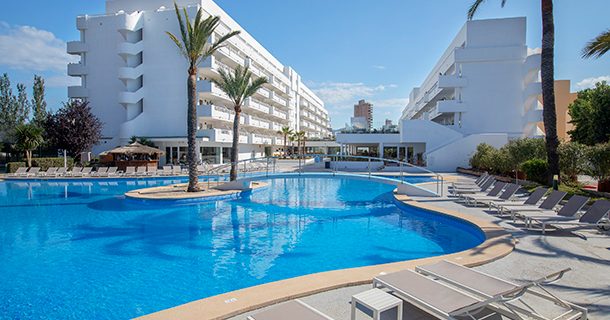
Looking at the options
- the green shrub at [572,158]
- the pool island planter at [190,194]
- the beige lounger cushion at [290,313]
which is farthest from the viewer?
the pool island planter at [190,194]

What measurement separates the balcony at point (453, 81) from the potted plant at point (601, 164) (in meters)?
22.8

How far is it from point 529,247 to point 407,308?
4.73m

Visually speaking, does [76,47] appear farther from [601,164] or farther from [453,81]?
[601,164]

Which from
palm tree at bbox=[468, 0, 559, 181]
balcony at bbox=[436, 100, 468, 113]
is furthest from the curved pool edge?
balcony at bbox=[436, 100, 468, 113]

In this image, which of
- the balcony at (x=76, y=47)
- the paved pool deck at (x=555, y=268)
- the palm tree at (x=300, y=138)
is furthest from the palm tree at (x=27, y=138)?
the palm tree at (x=300, y=138)

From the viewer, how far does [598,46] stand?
13.1 metres

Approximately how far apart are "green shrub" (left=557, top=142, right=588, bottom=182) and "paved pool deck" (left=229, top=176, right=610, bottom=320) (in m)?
7.45

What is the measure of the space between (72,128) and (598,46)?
36.4 metres

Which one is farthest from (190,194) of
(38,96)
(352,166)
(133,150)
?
(38,96)

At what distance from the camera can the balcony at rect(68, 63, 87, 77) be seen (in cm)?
3772

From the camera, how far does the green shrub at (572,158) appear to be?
46.9ft

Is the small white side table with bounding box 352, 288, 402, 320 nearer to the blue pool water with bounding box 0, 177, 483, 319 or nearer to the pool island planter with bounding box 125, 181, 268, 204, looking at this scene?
the blue pool water with bounding box 0, 177, 483, 319

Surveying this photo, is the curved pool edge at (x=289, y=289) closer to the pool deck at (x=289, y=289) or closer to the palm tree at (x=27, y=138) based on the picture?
the pool deck at (x=289, y=289)

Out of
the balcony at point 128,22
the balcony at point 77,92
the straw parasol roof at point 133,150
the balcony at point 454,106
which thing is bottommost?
the straw parasol roof at point 133,150
